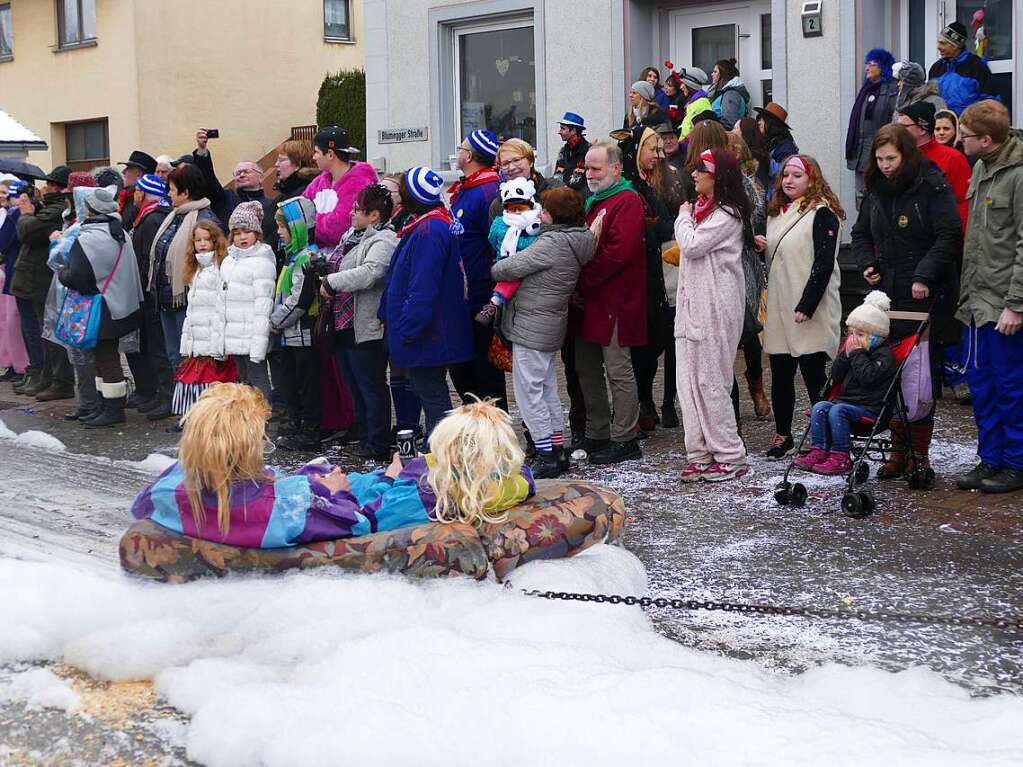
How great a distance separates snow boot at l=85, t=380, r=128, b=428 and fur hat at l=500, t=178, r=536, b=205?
4444 mm

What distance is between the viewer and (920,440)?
7934mm

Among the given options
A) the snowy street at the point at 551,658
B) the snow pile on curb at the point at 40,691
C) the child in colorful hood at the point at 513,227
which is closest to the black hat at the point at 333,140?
the child in colorful hood at the point at 513,227

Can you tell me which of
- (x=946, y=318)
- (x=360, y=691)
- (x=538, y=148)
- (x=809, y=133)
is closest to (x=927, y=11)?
(x=809, y=133)

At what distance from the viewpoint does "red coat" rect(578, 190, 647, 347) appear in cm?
882

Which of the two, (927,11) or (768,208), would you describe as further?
(927,11)

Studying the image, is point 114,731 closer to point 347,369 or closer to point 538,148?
point 347,369

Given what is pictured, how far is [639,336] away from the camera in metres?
8.91

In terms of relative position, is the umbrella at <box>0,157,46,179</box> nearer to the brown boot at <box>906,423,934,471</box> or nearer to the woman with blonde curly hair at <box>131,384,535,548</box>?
the woman with blonde curly hair at <box>131,384,535,548</box>

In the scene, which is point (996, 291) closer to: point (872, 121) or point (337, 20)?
→ point (872, 121)

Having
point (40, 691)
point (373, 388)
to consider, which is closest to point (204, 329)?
point (373, 388)

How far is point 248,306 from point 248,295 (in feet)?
0.27

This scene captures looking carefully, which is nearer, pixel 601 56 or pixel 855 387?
pixel 855 387

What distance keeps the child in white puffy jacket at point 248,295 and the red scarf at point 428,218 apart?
161cm

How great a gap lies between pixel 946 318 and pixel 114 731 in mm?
5538
